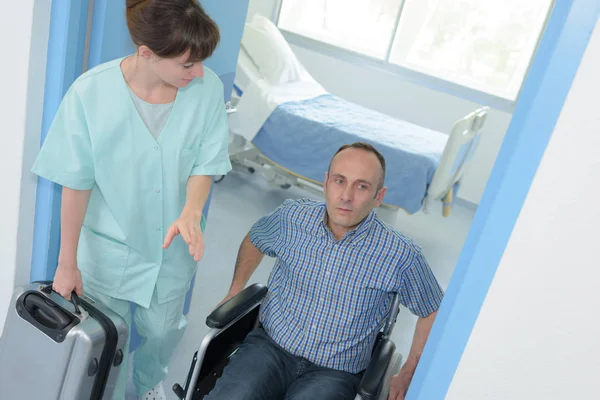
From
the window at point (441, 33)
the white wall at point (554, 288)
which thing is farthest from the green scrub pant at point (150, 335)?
the window at point (441, 33)

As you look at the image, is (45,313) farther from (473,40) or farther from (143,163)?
(473,40)

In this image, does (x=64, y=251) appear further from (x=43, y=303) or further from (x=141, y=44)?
(x=141, y=44)

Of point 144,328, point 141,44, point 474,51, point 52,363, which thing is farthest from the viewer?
point 474,51

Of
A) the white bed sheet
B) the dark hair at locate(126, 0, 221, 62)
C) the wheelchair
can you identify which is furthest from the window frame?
the dark hair at locate(126, 0, 221, 62)

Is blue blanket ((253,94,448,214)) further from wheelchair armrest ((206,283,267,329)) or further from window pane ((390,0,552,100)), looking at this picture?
wheelchair armrest ((206,283,267,329))

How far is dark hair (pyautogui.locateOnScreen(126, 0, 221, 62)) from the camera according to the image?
1.32m

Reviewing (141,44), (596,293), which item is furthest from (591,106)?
(141,44)

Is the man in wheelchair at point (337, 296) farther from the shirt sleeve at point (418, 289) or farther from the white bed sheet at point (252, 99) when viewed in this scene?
the white bed sheet at point (252, 99)

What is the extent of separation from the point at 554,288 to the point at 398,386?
94 centimetres

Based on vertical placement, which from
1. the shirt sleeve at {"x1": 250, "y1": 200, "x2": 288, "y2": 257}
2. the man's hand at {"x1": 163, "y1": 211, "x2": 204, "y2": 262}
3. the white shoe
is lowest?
the white shoe

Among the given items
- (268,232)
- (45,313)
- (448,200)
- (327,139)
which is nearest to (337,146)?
(327,139)

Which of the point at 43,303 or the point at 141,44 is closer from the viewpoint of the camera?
the point at 141,44

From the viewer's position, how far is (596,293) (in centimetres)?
75

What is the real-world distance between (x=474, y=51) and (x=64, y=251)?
4395 mm
